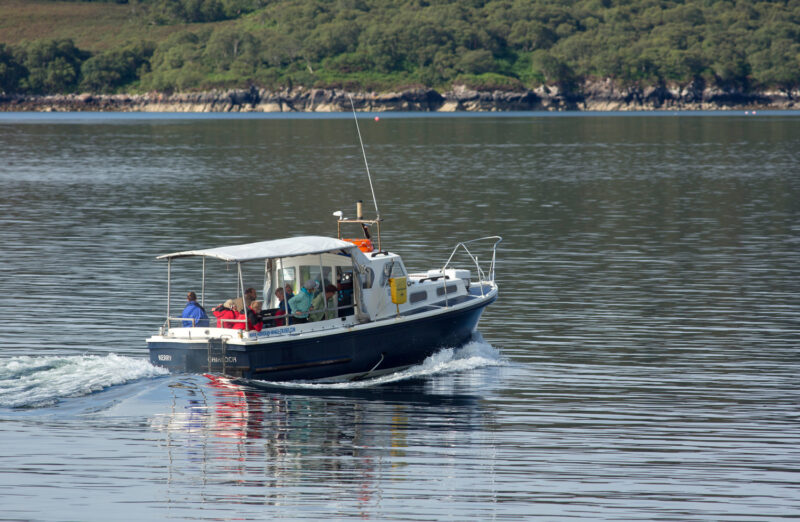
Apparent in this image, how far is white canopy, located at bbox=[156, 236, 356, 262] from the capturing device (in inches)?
958

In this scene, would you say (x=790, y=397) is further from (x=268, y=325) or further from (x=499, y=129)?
(x=499, y=129)

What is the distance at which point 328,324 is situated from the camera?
25547 millimetres

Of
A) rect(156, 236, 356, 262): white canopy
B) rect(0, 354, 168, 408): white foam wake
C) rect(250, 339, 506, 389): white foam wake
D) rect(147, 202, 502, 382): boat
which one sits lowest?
rect(250, 339, 506, 389): white foam wake

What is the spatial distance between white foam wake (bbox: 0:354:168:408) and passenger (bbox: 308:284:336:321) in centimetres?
385

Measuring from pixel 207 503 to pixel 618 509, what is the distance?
6714 millimetres

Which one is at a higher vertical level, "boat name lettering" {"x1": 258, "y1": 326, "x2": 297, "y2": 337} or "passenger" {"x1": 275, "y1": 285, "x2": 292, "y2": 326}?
"passenger" {"x1": 275, "y1": 285, "x2": 292, "y2": 326}

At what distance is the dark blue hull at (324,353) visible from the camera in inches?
963

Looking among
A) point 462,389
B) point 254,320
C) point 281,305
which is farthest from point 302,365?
point 462,389

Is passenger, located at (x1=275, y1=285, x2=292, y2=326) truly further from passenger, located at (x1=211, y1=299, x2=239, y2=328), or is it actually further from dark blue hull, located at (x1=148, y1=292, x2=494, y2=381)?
dark blue hull, located at (x1=148, y1=292, x2=494, y2=381)

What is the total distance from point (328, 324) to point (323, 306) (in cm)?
60

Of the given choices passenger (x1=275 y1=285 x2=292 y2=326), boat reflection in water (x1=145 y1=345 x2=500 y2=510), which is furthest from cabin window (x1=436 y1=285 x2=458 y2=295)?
passenger (x1=275 y1=285 x2=292 y2=326)

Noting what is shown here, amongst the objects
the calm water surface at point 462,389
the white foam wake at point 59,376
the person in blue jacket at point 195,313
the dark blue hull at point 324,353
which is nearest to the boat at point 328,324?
the dark blue hull at point 324,353

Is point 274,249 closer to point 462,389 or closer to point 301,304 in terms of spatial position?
point 301,304

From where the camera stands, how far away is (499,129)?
17538 centimetres
